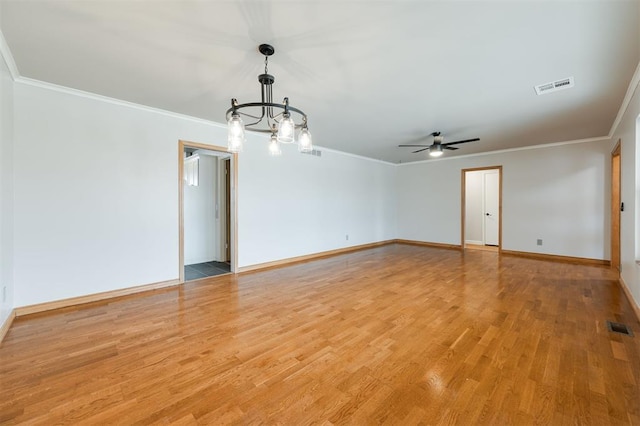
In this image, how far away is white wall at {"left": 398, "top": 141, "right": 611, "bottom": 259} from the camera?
5473 millimetres

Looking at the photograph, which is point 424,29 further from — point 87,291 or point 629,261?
point 87,291

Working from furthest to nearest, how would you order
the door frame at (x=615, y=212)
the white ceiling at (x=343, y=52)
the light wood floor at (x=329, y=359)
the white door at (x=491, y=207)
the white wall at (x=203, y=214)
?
the white door at (x=491, y=207) → the white wall at (x=203, y=214) → the door frame at (x=615, y=212) → the white ceiling at (x=343, y=52) → the light wood floor at (x=329, y=359)

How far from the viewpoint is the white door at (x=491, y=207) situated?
8.12 meters

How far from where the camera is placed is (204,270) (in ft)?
16.7

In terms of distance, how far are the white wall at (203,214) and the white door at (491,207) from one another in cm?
777

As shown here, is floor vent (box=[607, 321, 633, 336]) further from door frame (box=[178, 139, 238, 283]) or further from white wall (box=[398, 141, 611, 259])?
door frame (box=[178, 139, 238, 283])

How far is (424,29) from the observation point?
6.89 ft

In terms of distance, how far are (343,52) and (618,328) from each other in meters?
3.69

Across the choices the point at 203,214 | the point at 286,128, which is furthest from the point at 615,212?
the point at 203,214

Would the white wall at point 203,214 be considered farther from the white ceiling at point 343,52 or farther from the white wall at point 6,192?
the white wall at point 6,192

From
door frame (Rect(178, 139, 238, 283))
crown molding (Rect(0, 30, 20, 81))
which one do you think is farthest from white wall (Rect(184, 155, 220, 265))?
crown molding (Rect(0, 30, 20, 81))

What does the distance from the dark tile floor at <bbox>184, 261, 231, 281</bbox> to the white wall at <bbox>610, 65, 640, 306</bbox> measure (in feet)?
18.6

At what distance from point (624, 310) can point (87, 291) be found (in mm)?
6306

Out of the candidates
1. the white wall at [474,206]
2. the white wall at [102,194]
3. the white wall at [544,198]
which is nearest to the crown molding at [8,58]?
the white wall at [102,194]
